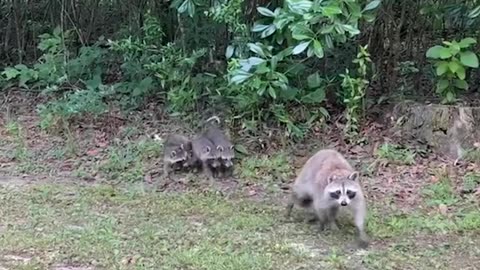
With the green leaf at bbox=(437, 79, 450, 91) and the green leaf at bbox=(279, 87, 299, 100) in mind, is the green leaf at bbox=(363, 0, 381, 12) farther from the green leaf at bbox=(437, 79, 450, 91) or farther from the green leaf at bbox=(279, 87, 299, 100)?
the green leaf at bbox=(279, 87, 299, 100)

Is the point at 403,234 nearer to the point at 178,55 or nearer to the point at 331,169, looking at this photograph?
the point at 331,169

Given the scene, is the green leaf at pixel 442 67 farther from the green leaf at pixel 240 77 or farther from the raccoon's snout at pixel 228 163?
the raccoon's snout at pixel 228 163

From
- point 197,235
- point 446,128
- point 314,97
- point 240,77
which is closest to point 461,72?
point 446,128

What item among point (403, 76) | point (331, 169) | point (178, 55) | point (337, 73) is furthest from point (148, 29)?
point (331, 169)

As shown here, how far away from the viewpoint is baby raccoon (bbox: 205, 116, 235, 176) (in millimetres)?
6609

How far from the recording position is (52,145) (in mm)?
7527

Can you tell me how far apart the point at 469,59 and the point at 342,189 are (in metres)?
2.09

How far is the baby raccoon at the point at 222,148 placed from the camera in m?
6.61

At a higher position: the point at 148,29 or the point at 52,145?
the point at 148,29

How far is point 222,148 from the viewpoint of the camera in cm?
666

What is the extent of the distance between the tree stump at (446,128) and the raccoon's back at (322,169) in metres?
1.46

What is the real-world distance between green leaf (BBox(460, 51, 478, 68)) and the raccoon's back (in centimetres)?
159

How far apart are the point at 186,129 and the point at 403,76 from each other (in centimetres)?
199

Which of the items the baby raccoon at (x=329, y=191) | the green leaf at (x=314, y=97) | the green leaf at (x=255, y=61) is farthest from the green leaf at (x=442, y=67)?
the baby raccoon at (x=329, y=191)
